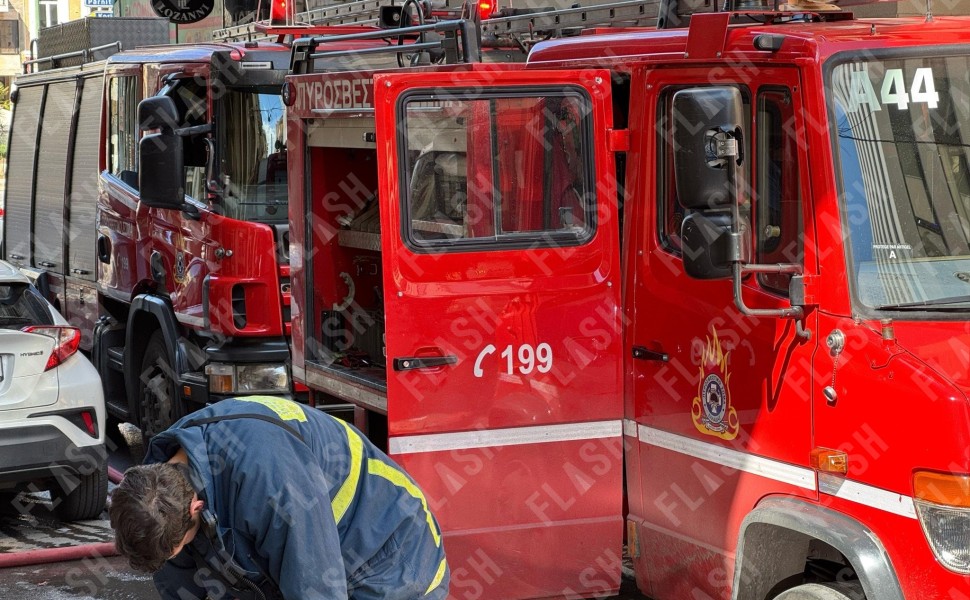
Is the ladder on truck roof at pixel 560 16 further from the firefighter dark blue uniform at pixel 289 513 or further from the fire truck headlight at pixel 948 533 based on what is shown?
the firefighter dark blue uniform at pixel 289 513

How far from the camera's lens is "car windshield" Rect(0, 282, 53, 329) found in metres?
7.07

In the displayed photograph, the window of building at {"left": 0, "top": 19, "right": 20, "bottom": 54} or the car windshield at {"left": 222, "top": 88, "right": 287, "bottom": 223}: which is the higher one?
the window of building at {"left": 0, "top": 19, "right": 20, "bottom": 54}

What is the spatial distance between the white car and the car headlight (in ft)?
2.32

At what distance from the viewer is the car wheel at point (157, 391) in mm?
8156

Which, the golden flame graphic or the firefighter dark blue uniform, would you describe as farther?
the golden flame graphic

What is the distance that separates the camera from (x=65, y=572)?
22.0 feet

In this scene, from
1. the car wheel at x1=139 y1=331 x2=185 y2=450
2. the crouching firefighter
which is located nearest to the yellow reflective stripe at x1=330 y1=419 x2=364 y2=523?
the crouching firefighter

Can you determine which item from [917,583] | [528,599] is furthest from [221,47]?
[917,583]

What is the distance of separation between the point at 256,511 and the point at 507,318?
1.87m

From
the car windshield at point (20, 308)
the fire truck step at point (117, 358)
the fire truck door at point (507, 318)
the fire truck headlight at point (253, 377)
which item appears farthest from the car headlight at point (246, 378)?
the fire truck door at point (507, 318)

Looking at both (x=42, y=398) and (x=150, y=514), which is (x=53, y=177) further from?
(x=150, y=514)

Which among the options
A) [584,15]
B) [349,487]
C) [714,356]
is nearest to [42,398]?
[584,15]

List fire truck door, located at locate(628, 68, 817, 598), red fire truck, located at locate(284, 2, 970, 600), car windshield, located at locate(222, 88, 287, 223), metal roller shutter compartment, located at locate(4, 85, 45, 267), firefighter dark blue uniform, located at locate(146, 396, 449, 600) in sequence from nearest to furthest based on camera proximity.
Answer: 1. firefighter dark blue uniform, located at locate(146, 396, 449, 600)
2. red fire truck, located at locate(284, 2, 970, 600)
3. fire truck door, located at locate(628, 68, 817, 598)
4. car windshield, located at locate(222, 88, 287, 223)
5. metal roller shutter compartment, located at locate(4, 85, 45, 267)

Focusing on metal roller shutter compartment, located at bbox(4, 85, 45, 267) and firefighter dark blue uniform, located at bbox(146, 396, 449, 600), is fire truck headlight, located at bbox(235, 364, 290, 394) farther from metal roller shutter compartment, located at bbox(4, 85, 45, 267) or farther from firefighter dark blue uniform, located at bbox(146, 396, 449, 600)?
metal roller shutter compartment, located at bbox(4, 85, 45, 267)
